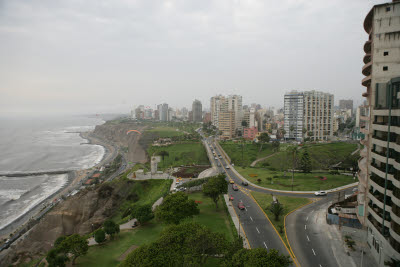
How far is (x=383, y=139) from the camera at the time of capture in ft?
84.7

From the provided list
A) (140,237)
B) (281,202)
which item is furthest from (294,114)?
(140,237)

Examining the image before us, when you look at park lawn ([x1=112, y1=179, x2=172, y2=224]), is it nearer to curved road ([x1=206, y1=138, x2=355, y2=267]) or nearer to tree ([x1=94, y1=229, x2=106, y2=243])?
curved road ([x1=206, y1=138, x2=355, y2=267])

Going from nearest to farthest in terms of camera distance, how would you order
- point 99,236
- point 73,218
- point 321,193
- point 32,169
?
point 99,236 < point 321,193 < point 73,218 < point 32,169

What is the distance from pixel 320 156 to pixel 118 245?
228 feet

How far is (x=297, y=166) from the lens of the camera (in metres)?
65.8

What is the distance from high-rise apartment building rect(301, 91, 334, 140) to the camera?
11200cm

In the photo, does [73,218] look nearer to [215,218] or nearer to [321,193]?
[215,218]

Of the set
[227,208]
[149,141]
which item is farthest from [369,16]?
[149,141]

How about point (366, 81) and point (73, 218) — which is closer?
point (366, 81)

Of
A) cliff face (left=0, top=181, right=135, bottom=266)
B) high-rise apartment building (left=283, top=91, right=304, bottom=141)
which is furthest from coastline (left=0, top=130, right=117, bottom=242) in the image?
high-rise apartment building (left=283, top=91, right=304, bottom=141)

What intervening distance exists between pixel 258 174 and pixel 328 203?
19493mm

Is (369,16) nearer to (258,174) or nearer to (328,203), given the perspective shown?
(328,203)

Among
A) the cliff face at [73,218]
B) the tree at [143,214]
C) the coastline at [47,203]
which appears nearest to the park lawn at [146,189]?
the cliff face at [73,218]

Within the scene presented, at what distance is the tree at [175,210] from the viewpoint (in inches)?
1196
